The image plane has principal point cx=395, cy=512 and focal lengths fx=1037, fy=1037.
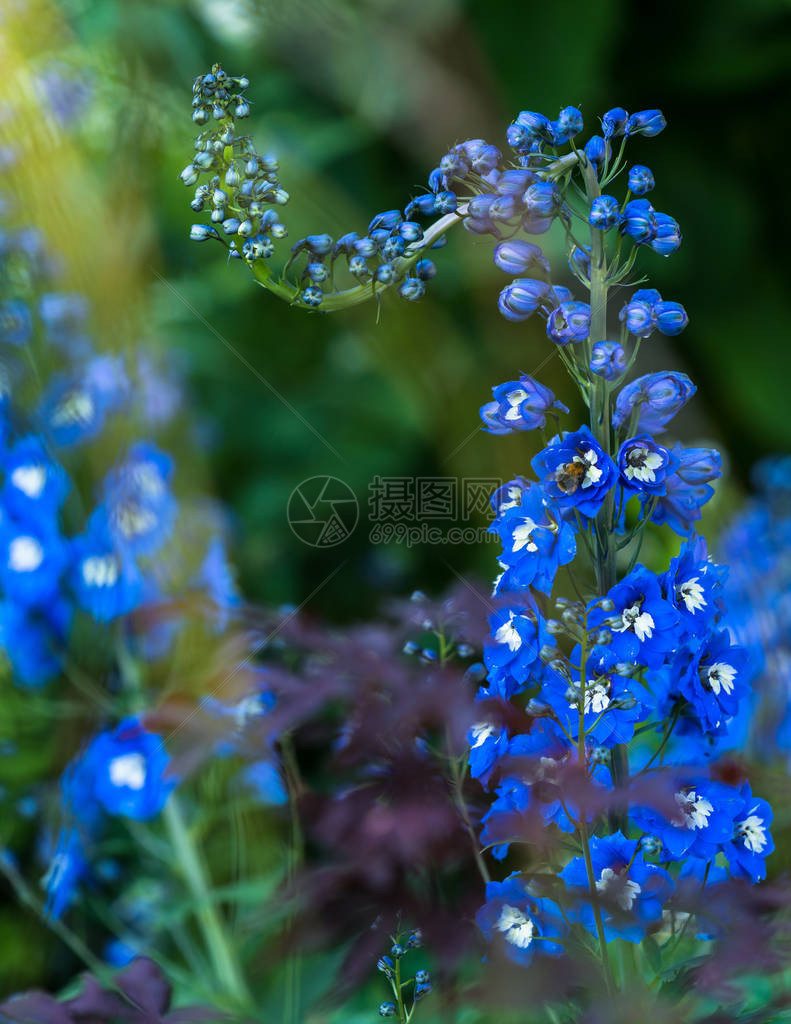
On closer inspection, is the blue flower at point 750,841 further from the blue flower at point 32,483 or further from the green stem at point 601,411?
the blue flower at point 32,483

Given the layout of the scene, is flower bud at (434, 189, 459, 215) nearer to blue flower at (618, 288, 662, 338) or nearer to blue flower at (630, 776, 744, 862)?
blue flower at (618, 288, 662, 338)

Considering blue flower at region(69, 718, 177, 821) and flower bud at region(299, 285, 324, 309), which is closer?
flower bud at region(299, 285, 324, 309)

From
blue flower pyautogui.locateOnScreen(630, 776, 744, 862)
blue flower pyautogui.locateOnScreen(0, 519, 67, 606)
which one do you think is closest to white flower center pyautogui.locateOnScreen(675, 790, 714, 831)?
blue flower pyautogui.locateOnScreen(630, 776, 744, 862)

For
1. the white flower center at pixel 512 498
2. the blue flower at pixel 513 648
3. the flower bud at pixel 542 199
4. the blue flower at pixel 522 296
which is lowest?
the blue flower at pixel 513 648

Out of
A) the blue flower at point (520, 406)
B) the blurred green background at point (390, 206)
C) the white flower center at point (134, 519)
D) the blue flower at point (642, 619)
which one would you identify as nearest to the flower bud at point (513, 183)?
the blue flower at point (520, 406)

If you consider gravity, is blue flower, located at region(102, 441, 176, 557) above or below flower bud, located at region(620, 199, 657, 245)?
below

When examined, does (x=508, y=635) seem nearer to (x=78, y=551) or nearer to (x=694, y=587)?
(x=694, y=587)

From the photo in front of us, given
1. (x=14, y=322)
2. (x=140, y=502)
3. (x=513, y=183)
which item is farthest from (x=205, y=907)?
(x=513, y=183)

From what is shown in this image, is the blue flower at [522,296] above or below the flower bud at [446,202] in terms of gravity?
below

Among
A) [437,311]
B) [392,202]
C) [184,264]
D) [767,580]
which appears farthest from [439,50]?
[767,580]
